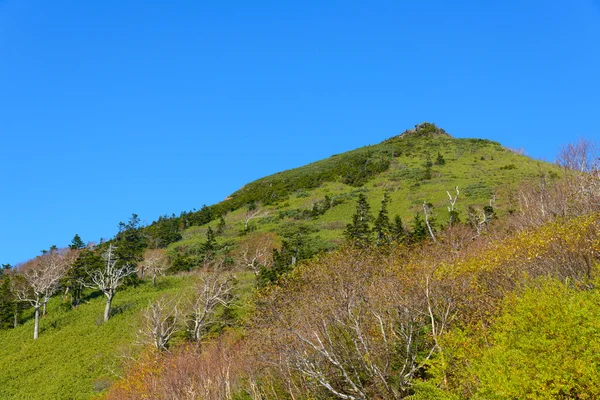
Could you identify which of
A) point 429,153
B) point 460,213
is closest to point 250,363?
point 460,213

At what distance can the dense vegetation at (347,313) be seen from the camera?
13203 mm

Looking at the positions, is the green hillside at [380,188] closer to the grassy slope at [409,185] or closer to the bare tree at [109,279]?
the grassy slope at [409,185]

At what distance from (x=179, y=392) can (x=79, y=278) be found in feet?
124

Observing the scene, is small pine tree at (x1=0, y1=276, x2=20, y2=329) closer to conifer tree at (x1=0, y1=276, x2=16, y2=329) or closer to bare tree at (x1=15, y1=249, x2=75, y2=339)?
conifer tree at (x1=0, y1=276, x2=16, y2=329)

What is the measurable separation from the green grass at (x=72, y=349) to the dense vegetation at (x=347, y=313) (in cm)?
17

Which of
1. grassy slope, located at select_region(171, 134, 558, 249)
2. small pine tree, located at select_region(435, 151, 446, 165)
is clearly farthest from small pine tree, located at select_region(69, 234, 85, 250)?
small pine tree, located at select_region(435, 151, 446, 165)

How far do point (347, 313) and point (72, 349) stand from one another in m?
30.7

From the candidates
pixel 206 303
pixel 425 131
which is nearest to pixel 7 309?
pixel 206 303

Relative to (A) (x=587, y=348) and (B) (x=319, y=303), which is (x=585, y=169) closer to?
(B) (x=319, y=303)

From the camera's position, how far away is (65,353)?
39500 millimetres

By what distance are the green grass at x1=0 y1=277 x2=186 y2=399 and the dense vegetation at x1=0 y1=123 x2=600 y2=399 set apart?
0.17 metres

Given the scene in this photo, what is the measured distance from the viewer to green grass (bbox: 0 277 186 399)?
3309 cm

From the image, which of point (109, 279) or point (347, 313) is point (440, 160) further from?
point (347, 313)

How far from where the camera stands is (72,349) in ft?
131
